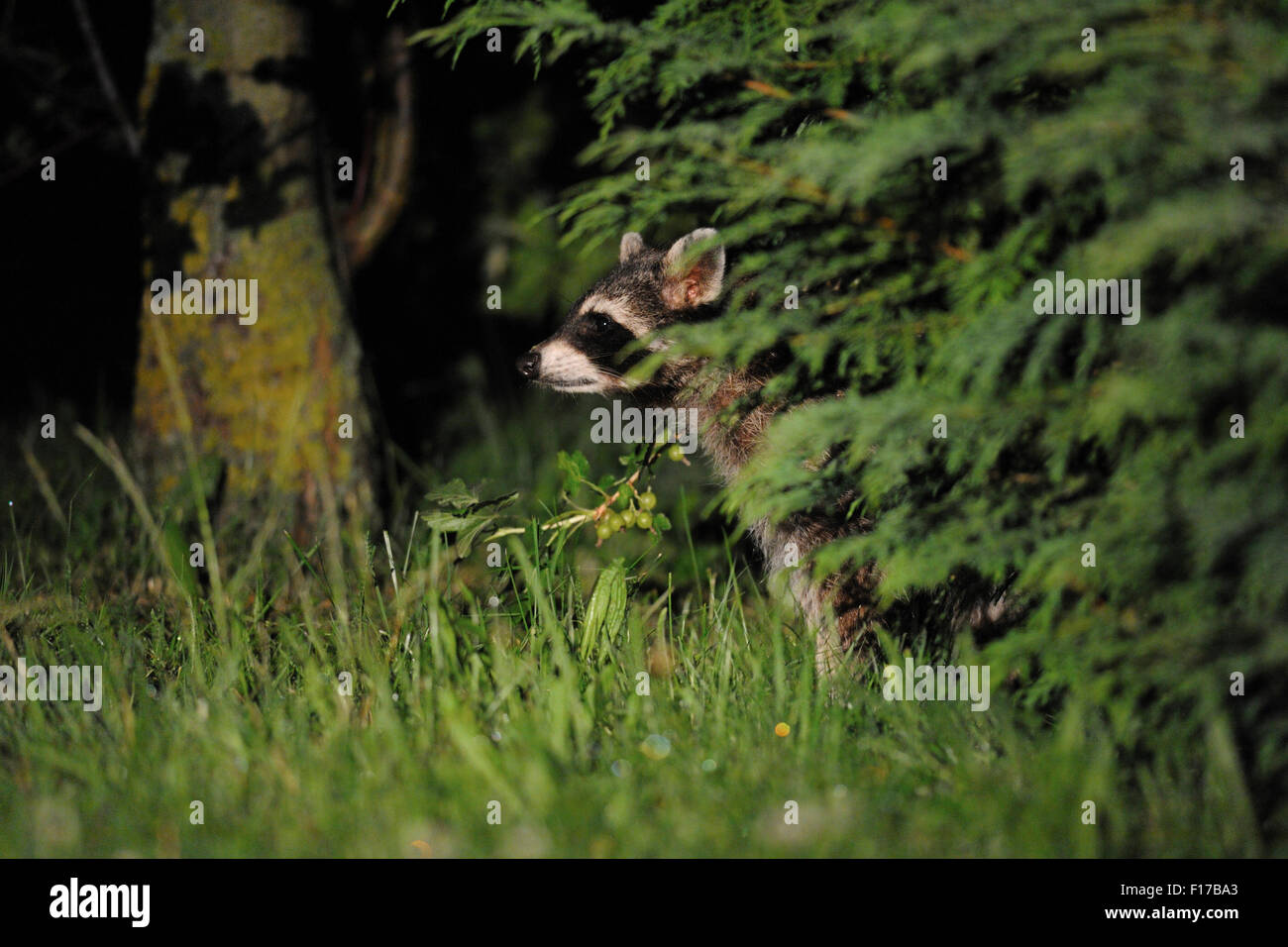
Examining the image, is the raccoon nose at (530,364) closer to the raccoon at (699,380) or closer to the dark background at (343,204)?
the raccoon at (699,380)

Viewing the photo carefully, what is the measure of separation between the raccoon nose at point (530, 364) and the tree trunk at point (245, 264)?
1.11 metres

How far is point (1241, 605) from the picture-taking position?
2547 mm

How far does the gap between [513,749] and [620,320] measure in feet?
8.67

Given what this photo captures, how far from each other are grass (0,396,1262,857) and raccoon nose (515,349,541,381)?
985mm

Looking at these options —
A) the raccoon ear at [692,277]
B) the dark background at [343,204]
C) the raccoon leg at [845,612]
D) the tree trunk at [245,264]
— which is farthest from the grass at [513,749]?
the dark background at [343,204]

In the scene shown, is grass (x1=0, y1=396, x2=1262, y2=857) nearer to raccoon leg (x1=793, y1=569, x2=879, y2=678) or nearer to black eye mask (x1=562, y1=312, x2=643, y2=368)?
raccoon leg (x1=793, y1=569, x2=879, y2=678)

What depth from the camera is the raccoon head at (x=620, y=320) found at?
4723mm

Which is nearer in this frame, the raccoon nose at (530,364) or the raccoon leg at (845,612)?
the raccoon leg at (845,612)

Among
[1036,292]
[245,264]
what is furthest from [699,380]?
[245,264]

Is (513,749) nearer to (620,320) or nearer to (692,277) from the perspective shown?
(692,277)

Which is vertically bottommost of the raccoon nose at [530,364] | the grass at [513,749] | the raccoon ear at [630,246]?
the grass at [513,749]

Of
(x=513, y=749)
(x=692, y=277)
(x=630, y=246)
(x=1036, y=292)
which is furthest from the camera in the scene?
(x=630, y=246)

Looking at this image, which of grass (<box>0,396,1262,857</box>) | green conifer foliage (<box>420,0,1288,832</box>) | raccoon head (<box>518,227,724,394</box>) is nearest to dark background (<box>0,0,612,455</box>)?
raccoon head (<box>518,227,724,394</box>)

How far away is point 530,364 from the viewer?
16.0ft
